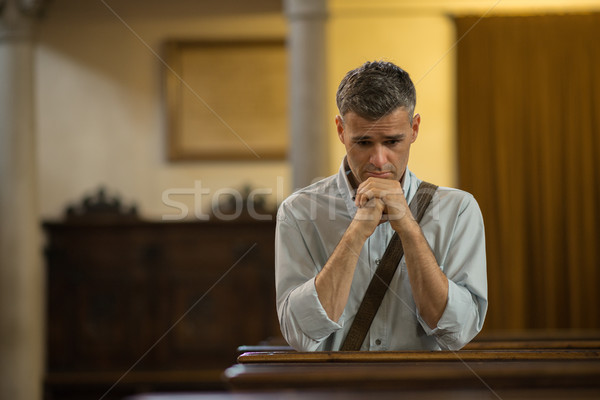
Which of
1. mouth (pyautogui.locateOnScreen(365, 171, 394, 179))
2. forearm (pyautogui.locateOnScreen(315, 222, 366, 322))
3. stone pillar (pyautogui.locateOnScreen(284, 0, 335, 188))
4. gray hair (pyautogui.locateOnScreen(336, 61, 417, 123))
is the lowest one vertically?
forearm (pyautogui.locateOnScreen(315, 222, 366, 322))

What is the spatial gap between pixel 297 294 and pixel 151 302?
5273mm

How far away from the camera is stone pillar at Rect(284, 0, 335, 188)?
5957mm

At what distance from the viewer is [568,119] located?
22.4ft

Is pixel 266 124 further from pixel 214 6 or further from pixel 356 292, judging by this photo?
pixel 356 292


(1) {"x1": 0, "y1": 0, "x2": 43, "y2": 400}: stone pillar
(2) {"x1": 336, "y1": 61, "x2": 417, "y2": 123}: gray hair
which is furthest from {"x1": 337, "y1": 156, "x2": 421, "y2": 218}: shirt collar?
(1) {"x1": 0, "y1": 0, "x2": 43, "y2": 400}: stone pillar

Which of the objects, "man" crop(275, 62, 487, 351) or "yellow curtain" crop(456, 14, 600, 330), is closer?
"man" crop(275, 62, 487, 351)

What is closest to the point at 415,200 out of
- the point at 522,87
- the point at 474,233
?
the point at 474,233

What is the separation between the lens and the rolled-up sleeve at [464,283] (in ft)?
6.59

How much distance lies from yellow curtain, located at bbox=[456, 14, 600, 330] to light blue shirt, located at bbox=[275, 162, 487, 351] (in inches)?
188

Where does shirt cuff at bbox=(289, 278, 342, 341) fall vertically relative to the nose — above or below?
below

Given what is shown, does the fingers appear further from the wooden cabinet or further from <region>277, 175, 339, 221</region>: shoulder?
the wooden cabinet

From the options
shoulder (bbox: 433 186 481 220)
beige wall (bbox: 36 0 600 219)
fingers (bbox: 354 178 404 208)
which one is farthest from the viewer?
beige wall (bbox: 36 0 600 219)

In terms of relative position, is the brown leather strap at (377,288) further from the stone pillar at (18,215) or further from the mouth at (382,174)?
the stone pillar at (18,215)

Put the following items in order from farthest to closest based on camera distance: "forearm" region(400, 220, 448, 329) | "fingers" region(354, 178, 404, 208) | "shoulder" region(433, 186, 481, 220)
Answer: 1. "shoulder" region(433, 186, 481, 220)
2. "fingers" region(354, 178, 404, 208)
3. "forearm" region(400, 220, 448, 329)
